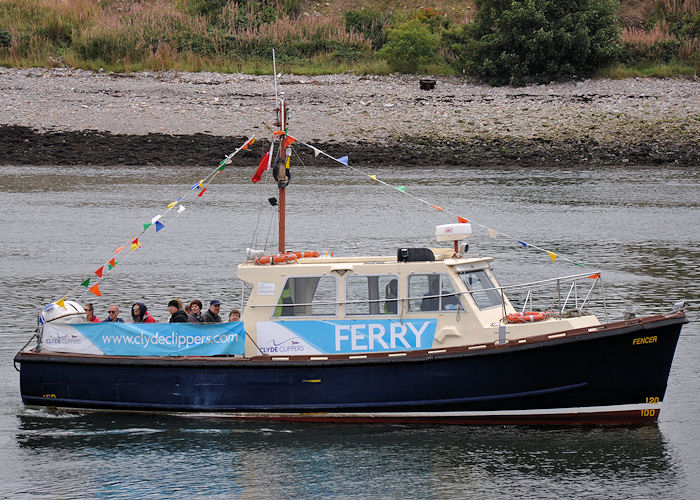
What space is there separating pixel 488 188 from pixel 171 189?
1148 centimetres

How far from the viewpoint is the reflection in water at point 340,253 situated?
13.3 meters

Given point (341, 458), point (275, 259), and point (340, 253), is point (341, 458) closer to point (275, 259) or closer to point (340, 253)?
point (275, 259)

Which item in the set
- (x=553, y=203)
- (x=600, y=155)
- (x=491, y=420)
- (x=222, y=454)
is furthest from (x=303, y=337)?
(x=600, y=155)

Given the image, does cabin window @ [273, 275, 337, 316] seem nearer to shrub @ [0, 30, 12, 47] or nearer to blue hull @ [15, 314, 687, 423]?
blue hull @ [15, 314, 687, 423]

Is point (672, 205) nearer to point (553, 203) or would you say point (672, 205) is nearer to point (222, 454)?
point (553, 203)

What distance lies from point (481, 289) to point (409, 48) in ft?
117

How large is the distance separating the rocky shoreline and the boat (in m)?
26.1

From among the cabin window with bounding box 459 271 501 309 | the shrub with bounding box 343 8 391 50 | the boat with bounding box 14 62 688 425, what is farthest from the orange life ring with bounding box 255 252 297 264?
the shrub with bounding box 343 8 391 50

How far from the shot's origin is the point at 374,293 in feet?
47.4

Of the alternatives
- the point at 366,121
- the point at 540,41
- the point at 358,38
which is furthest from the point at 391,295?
the point at 358,38

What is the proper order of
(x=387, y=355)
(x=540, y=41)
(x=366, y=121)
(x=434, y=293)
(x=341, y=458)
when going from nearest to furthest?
(x=341, y=458) → (x=387, y=355) → (x=434, y=293) → (x=366, y=121) → (x=540, y=41)

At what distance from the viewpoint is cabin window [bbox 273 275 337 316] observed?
14500 mm

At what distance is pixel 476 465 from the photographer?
13602mm

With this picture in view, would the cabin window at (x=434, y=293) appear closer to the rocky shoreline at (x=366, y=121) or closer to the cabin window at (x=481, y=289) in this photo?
the cabin window at (x=481, y=289)
